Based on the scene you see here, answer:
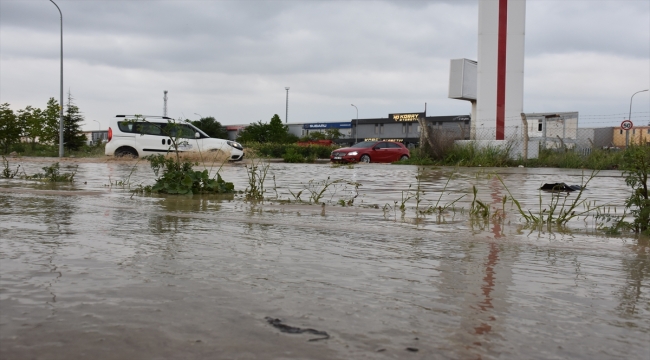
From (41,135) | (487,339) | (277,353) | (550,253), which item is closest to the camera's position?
(277,353)

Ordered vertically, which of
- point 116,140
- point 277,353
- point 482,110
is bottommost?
point 277,353

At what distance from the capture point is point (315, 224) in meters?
5.69

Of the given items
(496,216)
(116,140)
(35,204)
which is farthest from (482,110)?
(35,204)

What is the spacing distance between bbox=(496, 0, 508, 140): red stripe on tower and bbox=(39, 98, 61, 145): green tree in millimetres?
26659

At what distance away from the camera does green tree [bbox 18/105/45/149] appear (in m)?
37.6

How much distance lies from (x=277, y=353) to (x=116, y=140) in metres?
21.9

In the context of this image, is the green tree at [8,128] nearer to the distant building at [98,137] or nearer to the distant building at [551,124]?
the distant building at [98,137]

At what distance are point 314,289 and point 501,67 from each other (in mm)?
21883

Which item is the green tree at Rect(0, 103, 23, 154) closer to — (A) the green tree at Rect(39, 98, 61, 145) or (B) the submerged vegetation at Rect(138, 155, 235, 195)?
(A) the green tree at Rect(39, 98, 61, 145)

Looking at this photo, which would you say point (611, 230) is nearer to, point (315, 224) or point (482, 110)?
point (315, 224)

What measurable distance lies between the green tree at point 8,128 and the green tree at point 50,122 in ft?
8.15

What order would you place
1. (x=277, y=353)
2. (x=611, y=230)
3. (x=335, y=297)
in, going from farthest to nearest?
1. (x=611, y=230)
2. (x=335, y=297)
3. (x=277, y=353)

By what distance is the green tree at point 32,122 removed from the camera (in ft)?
123

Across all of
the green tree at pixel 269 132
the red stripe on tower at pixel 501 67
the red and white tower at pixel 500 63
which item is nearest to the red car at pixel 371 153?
the red and white tower at pixel 500 63
